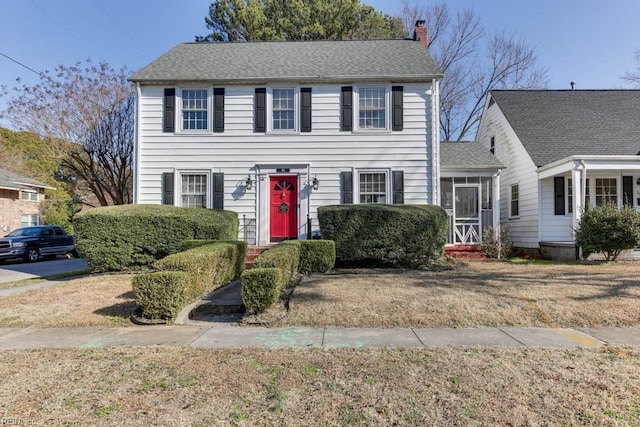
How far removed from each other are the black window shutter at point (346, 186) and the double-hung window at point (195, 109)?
15.5 feet

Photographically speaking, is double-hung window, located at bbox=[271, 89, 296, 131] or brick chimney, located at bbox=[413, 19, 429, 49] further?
brick chimney, located at bbox=[413, 19, 429, 49]

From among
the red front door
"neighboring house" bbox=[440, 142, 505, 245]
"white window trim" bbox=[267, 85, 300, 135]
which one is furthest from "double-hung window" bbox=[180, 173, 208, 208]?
"neighboring house" bbox=[440, 142, 505, 245]

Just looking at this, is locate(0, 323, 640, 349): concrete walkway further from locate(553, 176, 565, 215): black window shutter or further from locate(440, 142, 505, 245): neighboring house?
locate(553, 176, 565, 215): black window shutter

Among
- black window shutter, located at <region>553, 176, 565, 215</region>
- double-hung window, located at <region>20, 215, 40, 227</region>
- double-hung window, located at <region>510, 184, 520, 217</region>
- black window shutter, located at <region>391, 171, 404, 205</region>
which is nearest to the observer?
black window shutter, located at <region>391, 171, 404, 205</region>

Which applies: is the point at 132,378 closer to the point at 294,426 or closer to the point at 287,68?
the point at 294,426

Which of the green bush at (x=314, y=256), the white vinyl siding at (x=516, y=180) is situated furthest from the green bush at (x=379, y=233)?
the white vinyl siding at (x=516, y=180)

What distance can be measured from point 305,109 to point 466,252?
705cm

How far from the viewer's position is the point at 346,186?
38.8 feet

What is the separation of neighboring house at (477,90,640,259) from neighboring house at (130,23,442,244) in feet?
13.4

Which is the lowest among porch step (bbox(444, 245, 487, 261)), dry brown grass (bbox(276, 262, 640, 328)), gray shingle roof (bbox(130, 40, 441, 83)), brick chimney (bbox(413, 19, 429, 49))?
dry brown grass (bbox(276, 262, 640, 328))

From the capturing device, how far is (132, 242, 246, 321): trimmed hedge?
5348 mm

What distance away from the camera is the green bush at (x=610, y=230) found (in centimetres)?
1035

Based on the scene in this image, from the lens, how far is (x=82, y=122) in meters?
17.9

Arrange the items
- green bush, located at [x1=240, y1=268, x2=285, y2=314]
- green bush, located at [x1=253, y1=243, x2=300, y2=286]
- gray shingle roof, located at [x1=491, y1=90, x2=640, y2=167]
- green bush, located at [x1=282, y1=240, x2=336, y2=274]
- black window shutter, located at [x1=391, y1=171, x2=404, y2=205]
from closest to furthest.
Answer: green bush, located at [x1=240, y1=268, x2=285, y2=314] → green bush, located at [x1=253, y1=243, x2=300, y2=286] → green bush, located at [x1=282, y1=240, x2=336, y2=274] → black window shutter, located at [x1=391, y1=171, x2=404, y2=205] → gray shingle roof, located at [x1=491, y1=90, x2=640, y2=167]
